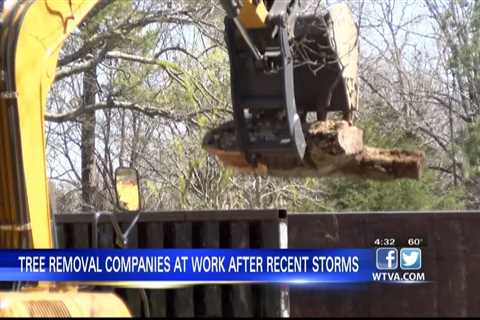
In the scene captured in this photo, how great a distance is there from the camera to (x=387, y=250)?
947 cm

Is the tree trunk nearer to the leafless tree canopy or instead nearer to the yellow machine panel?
the leafless tree canopy

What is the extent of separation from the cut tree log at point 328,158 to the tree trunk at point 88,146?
22.4 feet

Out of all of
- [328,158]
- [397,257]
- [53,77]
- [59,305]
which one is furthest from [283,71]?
[397,257]

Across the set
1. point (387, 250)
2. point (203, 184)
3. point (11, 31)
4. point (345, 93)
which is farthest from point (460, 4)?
point (11, 31)

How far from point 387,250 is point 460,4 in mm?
8940

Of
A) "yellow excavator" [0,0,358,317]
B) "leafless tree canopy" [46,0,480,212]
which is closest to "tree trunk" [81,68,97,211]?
"leafless tree canopy" [46,0,480,212]

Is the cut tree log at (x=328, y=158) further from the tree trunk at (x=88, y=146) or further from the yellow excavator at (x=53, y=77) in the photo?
the tree trunk at (x=88, y=146)

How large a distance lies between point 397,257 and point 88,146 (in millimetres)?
6224

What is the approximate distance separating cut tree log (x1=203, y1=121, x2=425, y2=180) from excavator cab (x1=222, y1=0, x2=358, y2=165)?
0.64 ft

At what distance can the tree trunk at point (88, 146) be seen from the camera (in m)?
13.1

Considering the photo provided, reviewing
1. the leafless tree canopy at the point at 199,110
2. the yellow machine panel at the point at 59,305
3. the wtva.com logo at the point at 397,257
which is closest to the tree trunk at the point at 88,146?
the leafless tree canopy at the point at 199,110

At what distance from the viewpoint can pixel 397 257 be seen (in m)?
10.0

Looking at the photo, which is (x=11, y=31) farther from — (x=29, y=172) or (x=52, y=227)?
(x=52, y=227)

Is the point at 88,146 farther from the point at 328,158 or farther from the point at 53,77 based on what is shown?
the point at 53,77
